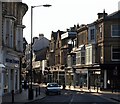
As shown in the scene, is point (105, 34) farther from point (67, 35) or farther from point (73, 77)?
point (67, 35)

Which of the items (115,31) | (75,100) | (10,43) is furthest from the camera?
(115,31)

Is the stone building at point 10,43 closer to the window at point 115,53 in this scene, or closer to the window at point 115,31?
the window at point 115,31

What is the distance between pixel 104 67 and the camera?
62312mm

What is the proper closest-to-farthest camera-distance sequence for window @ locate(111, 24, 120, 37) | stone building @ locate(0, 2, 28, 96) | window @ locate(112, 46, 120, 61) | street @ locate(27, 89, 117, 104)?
1. street @ locate(27, 89, 117, 104)
2. stone building @ locate(0, 2, 28, 96)
3. window @ locate(112, 46, 120, 61)
4. window @ locate(111, 24, 120, 37)

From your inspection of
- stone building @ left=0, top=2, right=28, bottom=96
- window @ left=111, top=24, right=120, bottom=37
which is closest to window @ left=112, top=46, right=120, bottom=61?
window @ left=111, top=24, right=120, bottom=37

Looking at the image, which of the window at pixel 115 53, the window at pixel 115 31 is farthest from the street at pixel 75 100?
the window at pixel 115 31

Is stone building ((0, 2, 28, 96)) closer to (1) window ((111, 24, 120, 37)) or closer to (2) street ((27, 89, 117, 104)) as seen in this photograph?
(2) street ((27, 89, 117, 104))

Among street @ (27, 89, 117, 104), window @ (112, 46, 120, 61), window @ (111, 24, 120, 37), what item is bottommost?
street @ (27, 89, 117, 104)

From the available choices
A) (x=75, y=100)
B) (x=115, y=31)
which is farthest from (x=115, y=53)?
(x=75, y=100)

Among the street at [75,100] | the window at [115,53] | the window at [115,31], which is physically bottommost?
the street at [75,100]

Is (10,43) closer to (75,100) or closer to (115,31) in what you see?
(75,100)

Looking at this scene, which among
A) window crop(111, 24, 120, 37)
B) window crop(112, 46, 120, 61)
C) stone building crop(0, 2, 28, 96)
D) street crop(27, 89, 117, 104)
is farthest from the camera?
window crop(111, 24, 120, 37)

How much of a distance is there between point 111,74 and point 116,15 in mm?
8800

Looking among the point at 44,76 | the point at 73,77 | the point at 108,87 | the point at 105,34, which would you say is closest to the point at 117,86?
the point at 108,87
